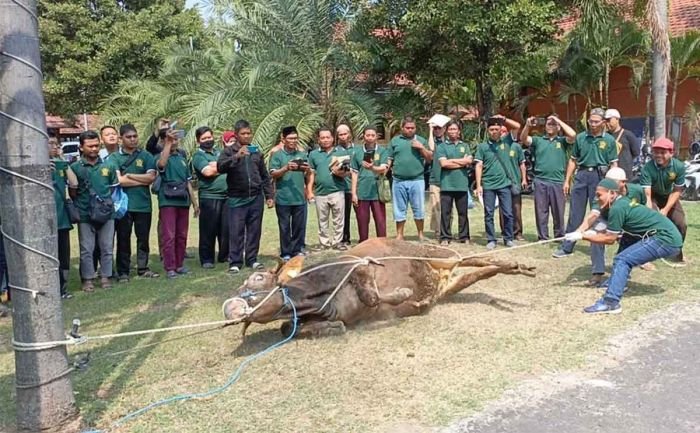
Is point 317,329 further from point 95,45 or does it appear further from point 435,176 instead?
point 95,45

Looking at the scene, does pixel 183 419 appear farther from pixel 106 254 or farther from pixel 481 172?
pixel 481 172

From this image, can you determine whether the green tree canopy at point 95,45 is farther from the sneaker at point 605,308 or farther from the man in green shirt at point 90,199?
the sneaker at point 605,308

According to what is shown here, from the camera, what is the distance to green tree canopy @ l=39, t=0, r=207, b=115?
69.9 feet

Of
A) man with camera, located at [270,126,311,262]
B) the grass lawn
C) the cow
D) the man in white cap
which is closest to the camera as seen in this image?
the grass lawn

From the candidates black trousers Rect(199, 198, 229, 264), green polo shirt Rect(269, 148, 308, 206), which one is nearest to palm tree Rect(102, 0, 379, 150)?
green polo shirt Rect(269, 148, 308, 206)

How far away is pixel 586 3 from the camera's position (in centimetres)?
1405

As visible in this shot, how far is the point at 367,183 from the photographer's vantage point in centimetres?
907

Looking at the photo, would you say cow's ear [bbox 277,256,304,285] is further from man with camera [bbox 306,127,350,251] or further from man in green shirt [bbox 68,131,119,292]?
man with camera [bbox 306,127,350,251]

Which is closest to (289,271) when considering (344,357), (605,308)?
(344,357)

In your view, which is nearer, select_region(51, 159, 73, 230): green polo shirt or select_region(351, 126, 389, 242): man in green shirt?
select_region(51, 159, 73, 230): green polo shirt

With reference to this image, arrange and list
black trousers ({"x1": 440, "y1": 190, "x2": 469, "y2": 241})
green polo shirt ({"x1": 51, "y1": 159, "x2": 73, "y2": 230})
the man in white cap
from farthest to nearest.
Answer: black trousers ({"x1": 440, "y1": 190, "x2": 469, "y2": 241}), the man in white cap, green polo shirt ({"x1": 51, "y1": 159, "x2": 73, "y2": 230})

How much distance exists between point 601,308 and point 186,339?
3865mm

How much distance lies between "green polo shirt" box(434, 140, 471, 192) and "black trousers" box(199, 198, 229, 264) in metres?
3.21

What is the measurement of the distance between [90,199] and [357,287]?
12.2 ft
